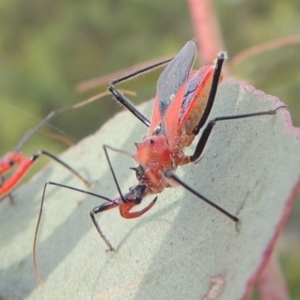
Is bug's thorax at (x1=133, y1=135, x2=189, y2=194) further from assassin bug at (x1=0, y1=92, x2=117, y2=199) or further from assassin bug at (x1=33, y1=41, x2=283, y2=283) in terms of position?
assassin bug at (x1=0, y1=92, x2=117, y2=199)

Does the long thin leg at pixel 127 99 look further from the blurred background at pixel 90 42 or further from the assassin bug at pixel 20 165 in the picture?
the blurred background at pixel 90 42

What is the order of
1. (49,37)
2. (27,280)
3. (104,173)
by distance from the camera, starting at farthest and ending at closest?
(49,37) → (104,173) → (27,280)

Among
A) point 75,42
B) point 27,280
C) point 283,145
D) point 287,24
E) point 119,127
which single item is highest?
point 283,145

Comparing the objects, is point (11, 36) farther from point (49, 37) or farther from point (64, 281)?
point (64, 281)

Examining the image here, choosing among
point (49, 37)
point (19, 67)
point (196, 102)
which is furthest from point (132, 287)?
point (49, 37)

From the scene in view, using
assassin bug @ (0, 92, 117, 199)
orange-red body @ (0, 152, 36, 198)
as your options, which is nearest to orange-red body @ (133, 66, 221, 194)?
assassin bug @ (0, 92, 117, 199)

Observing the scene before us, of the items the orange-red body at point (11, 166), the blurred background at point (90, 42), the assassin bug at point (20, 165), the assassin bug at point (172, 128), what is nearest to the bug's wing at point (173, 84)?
the assassin bug at point (172, 128)
